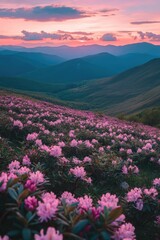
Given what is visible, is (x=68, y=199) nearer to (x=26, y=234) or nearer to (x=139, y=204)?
(x=26, y=234)

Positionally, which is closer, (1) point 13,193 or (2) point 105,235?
(2) point 105,235

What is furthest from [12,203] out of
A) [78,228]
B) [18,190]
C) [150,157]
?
[150,157]

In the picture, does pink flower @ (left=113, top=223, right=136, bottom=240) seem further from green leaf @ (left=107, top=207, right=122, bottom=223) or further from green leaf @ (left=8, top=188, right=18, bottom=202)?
green leaf @ (left=8, top=188, right=18, bottom=202)

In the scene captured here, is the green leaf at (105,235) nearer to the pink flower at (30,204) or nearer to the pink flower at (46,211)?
the pink flower at (46,211)

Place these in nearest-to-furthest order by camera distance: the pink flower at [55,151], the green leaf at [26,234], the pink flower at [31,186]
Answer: the green leaf at [26,234] → the pink flower at [31,186] → the pink flower at [55,151]

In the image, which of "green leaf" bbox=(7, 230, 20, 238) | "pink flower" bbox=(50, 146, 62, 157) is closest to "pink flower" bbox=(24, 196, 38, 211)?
"green leaf" bbox=(7, 230, 20, 238)

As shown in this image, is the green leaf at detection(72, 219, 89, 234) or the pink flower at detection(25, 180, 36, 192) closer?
the green leaf at detection(72, 219, 89, 234)

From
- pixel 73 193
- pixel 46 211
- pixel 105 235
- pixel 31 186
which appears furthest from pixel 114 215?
pixel 73 193

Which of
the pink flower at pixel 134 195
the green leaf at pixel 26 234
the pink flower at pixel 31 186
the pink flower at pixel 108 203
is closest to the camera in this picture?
the green leaf at pixel 26 234

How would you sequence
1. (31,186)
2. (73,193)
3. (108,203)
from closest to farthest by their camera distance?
(108,203)
(31,186)
(73,193)

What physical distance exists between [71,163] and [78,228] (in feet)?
16.8

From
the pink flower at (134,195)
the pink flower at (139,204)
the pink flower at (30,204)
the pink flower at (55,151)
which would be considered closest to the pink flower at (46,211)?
the pink flower at (30,204)

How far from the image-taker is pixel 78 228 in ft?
12.6

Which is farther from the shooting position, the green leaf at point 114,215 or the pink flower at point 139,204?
the pink flower at point 139,204
